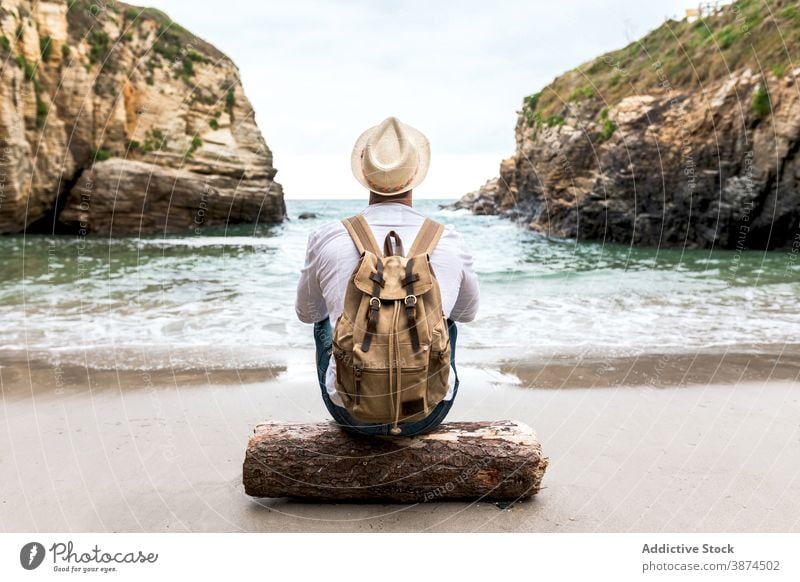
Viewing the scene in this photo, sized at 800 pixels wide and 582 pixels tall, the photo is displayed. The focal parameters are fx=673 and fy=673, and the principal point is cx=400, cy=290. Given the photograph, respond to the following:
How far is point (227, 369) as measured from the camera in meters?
6.41

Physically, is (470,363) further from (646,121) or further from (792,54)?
(646,121)

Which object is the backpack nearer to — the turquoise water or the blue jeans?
the blue jeans

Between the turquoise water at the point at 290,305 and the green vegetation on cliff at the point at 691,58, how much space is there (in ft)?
17.1

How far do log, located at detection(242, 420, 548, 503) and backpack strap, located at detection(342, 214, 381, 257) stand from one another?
100 cm

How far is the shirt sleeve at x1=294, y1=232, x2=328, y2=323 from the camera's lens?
312 centimetres

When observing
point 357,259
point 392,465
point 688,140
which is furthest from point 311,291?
point 688,140

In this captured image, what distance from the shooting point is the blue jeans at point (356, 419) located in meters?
3.23

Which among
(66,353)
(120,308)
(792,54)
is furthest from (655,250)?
(66,353)

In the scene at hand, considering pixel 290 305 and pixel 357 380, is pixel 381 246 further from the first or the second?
pixel 290 305

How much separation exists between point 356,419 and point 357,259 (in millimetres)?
787

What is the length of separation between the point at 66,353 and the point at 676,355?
250 inches

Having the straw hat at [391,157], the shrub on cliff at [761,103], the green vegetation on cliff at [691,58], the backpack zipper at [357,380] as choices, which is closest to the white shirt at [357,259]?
the straw hat at [391,157]

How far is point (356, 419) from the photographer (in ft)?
10.5

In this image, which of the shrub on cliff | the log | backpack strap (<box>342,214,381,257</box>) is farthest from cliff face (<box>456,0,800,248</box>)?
backpack strap (<box>342,214,381,257</box>)
